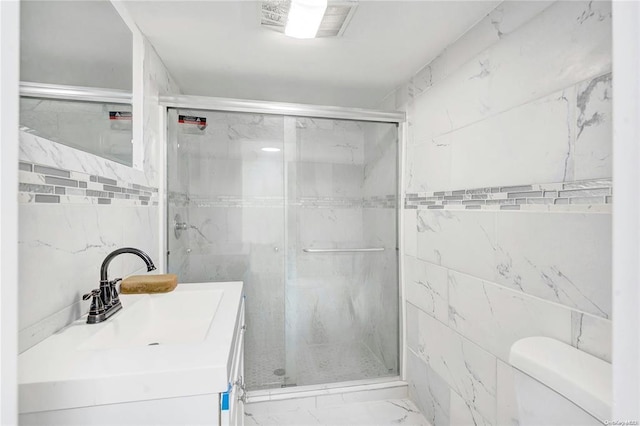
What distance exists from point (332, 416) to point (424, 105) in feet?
6.48

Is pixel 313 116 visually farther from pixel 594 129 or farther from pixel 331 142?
pixel 594 129

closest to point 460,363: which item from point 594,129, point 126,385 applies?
point 594,129

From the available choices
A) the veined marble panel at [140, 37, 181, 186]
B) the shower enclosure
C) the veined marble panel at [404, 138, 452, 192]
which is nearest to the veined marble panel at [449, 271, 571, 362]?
the veined marble panel at [404, 138, 452, 192]

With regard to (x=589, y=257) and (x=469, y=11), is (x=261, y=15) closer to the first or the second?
(x=469, y=11)

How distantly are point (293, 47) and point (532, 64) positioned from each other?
1.14m

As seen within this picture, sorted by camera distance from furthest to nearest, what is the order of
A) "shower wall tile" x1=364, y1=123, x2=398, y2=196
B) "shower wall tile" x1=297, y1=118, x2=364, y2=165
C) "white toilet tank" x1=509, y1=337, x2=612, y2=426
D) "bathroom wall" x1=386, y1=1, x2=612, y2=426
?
"shower wall tile" x1=364, y1=123, x2=398, y2=196 → "shower wall tile" x1=297, y1=118, x2=364, y2=165 → "bathroom wall" x1=386, y1=1, x2=612, y2=426 → "white toilet tank" x1=509, y1=337, x2=612, y2=426

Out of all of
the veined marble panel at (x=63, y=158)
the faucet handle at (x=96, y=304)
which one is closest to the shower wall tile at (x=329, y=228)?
the veined marble panel at (x=63, y=158)

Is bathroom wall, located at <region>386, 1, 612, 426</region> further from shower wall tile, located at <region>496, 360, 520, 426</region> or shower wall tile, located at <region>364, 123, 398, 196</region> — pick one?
shower wall tile, located at <region>364, 123, 398, 196</region>

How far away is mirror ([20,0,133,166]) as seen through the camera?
2.60 ft

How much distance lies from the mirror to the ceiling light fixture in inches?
29.4

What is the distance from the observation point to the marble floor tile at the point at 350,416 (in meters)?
1.74

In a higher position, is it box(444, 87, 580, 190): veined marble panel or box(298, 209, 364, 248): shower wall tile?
box(444, 87, 580, 190): veined marble panel

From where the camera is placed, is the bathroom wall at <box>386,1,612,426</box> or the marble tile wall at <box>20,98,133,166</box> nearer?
the marble tile wall at <box>20,98,133,166</box>

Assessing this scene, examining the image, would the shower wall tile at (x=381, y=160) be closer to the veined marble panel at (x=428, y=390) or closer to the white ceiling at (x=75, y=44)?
the veined marble panel at (x=428, y=390)
